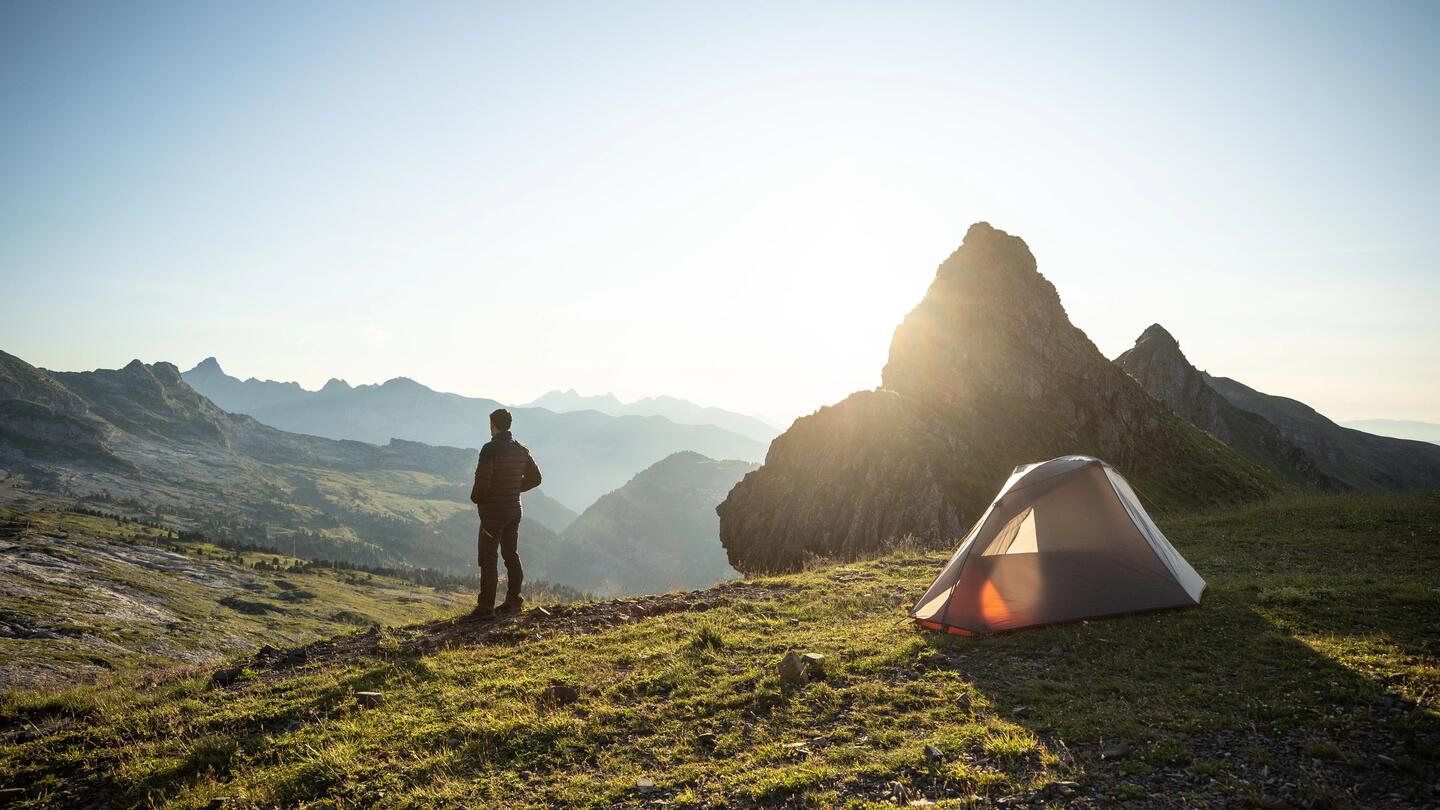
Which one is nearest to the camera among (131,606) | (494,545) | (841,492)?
(494,545)

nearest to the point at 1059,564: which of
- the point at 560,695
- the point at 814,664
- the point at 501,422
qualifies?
the point at 814,664

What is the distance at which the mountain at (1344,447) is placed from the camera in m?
122

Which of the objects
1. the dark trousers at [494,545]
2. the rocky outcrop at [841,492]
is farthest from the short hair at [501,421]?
the rocky outcrop at [841,492]

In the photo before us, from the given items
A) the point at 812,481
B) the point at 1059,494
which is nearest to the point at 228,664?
the point at 1059,494

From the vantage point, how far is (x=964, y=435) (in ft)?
175

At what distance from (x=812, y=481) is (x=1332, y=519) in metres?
34.4

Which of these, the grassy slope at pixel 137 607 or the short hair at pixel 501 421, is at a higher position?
the short hair at pixel 501 421

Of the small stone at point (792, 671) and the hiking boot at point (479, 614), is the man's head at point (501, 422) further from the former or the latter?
the small stone at point (792, 671)

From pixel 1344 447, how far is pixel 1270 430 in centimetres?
5135

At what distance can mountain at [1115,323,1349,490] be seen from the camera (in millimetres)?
94188

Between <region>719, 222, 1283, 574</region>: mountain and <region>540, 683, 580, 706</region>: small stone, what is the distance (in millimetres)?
33682

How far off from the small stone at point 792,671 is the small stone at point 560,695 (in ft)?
11.4

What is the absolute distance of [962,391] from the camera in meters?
61.2

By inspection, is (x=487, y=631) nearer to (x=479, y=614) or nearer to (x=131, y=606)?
(x=479, y=614)
